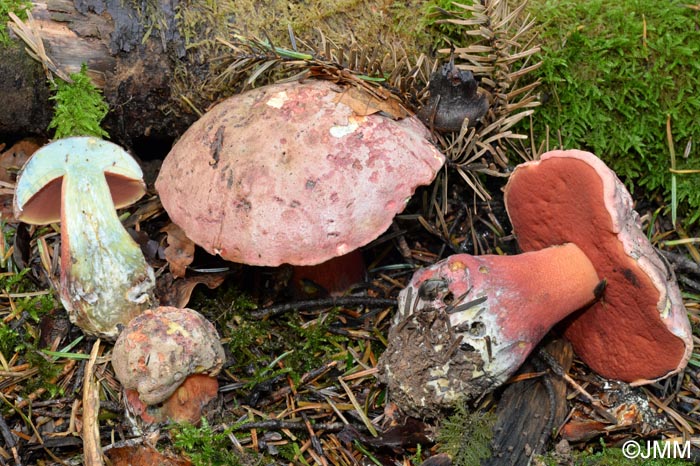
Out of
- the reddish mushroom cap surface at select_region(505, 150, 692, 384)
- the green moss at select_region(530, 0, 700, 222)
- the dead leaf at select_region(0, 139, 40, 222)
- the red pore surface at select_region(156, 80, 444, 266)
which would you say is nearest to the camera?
the reddish mushroom cap surface at select_region(505, 150, 692, 384)

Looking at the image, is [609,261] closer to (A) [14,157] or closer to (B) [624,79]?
(B) [624,79]

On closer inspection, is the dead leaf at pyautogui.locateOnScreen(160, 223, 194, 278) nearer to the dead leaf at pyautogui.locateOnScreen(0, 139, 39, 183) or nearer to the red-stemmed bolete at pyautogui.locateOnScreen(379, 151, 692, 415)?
the dead leaf at pyautogui.locateOnScreen(0, 139, 39, 183)

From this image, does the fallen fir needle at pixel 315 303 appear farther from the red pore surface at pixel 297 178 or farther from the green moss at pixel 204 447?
the green moss at pixel 204 447

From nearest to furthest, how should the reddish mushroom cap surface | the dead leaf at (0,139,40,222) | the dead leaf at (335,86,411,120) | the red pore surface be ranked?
the reddish mushroom cap surface < the red pore surface < the dead leaf at (335,86,411,120) < the dead leaf at (0,139,40,222)

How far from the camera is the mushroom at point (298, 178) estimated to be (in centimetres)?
221

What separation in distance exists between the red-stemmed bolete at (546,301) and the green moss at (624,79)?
22.6 inches

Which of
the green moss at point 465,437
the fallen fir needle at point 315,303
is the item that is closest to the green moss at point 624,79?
the fallen fir needle at point 315,303

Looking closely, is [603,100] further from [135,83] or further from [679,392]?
[135,83]

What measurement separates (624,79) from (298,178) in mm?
1411

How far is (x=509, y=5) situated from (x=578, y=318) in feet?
4.24

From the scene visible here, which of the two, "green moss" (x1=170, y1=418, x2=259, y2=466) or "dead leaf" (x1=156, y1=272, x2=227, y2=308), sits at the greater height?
"dead leaf" (x1=156, y1=272, x2=227, y2=308)

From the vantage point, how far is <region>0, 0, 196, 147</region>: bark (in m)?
2.75

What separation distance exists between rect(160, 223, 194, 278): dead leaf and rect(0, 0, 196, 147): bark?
596 millimetres

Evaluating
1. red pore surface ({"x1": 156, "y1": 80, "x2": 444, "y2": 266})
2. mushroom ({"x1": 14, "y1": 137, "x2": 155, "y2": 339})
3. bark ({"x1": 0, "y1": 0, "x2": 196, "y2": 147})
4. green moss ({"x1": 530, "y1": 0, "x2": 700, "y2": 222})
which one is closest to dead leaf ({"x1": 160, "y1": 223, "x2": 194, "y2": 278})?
mushroom ({"x1": 14, "y1": 137, "x2": 155, "y2": 339})
